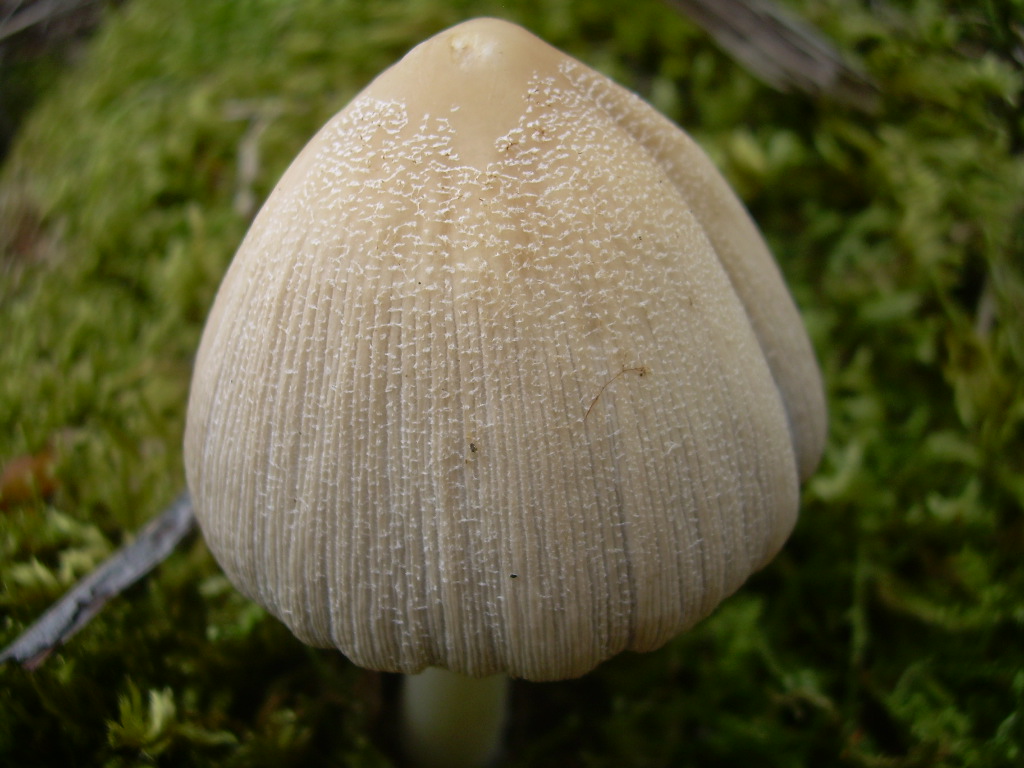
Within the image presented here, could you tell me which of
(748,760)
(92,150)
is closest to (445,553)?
(748,760)

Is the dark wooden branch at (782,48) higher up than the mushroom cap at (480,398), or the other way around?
the mushroom cap at (480,398)

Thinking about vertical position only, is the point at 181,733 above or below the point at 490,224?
below

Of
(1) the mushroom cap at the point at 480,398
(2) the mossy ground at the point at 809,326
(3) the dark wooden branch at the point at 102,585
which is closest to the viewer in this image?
(1) the mushroom cap at the point at 480,398

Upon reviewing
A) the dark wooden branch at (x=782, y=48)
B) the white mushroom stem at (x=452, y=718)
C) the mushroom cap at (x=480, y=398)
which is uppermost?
the mushroom cap at (x=480, y=398)

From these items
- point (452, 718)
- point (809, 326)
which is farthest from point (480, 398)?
point (809, 326)

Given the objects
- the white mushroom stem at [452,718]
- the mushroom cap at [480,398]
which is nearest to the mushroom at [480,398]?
the mushroom cap at [480,398]

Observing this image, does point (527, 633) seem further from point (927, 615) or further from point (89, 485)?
point (89, 485)

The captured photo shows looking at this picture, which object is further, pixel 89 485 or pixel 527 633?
pixel 89 485

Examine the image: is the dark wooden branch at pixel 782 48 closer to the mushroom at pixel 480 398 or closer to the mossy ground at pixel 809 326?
the mossy ground at pixel 809 326
